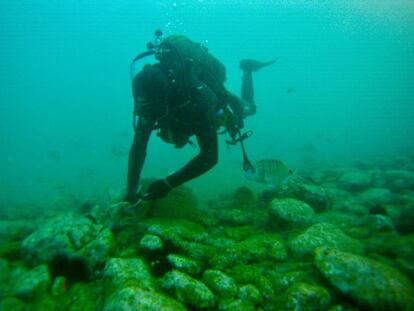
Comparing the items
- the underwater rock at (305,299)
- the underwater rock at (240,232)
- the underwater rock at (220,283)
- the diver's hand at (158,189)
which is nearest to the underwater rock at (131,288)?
the underwater rock at (220,283)

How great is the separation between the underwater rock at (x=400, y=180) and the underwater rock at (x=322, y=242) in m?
6.31

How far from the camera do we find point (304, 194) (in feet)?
19.8

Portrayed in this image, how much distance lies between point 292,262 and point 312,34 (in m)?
141

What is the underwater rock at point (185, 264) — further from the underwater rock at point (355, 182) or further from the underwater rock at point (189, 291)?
the underwater rock at point (355, 182)

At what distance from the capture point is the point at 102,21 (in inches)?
4158

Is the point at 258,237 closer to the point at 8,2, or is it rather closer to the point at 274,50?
the point at 8,2

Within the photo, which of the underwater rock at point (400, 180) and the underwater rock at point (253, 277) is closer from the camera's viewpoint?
the underwater rock at point (253, 277)

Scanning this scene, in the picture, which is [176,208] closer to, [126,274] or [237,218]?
[237,218]

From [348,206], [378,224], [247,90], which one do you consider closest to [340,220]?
[378,224]

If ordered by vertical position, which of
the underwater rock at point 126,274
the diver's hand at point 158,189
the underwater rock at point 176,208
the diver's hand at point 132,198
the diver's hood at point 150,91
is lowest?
the underwater rock at point 126,274

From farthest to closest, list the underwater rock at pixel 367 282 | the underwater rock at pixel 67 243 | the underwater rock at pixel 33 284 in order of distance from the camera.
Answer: the underwater rock at pixel 67 243, the underwater rock at pixel 33 284, the underwater rock at pixel 367 282

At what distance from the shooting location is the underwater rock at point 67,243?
3.43 metres

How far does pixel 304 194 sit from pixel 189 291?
4044 millimetres

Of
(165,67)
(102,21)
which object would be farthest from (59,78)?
(165,67)
